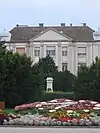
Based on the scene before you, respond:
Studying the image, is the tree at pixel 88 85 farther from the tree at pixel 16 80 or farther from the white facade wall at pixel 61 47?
the white facade wall at pixel 61 47

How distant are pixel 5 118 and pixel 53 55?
104 meters

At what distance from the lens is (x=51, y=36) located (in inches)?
5054


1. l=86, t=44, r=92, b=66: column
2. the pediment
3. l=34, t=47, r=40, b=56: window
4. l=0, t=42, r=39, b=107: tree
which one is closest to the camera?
l=0, t=42, r=39, b=107: tree

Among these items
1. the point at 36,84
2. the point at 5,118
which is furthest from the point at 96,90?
the point at 5,118

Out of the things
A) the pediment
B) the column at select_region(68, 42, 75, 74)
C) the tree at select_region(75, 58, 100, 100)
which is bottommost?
the tree at select_region(75, 58, 100, 100)

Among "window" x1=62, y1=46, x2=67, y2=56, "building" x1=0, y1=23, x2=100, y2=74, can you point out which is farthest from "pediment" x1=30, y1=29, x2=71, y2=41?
"window" x1=62, y1=46, x2=67, y2=56

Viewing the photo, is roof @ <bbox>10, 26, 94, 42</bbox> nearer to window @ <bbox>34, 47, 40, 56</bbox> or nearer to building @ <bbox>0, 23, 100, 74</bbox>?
building @ <bbox>0, 23, 100, 74</bbox>

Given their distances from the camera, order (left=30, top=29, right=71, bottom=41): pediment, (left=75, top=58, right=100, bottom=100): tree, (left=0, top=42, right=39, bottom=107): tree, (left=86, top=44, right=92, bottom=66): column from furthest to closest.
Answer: (left=86, top=44, right=92, bottom=66): column < (left=30, top=29, right=71, bottom=41): pediment < (left=75, top=58, right=100, bottom=100): tree < (left=0, top=42, right=39, bottom=107): tree

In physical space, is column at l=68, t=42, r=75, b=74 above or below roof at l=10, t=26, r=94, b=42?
below

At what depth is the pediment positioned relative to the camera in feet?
420

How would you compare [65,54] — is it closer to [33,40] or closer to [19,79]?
[33,40]

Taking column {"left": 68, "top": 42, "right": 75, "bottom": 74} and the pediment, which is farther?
column {"left": 68, "top": 42, "right": 75, "bottom": 74}

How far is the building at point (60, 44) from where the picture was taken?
129 m

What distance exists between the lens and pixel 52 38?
422ft
